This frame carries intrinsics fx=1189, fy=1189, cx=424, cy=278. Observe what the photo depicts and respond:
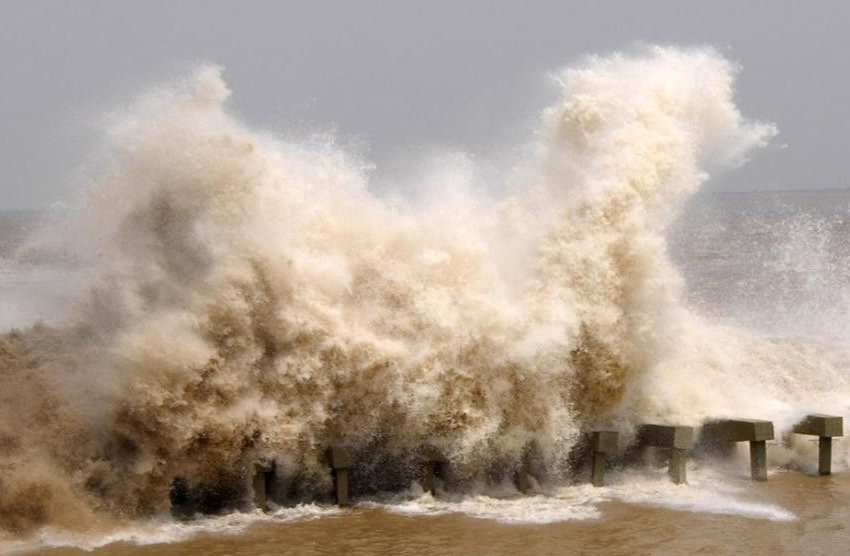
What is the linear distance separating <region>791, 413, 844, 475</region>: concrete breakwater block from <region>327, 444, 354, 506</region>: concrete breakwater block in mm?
4847

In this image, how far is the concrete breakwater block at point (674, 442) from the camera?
11250 millimetres

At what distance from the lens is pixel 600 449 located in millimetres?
11172

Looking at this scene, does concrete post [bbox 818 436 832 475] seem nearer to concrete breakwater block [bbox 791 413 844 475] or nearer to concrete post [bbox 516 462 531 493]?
concrete breakwater block [bbox 791 413 844 475]

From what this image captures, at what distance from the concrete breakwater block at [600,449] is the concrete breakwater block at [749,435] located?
141 cm

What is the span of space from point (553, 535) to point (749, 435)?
121 inches

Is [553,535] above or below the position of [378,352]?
below

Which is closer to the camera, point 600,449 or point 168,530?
point 168,530

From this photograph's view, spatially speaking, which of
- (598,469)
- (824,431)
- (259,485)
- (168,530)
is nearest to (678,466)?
(598,469)

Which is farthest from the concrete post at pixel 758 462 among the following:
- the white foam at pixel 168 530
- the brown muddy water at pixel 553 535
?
the white foam at pixel 168 530

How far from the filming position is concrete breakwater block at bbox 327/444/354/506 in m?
10.3

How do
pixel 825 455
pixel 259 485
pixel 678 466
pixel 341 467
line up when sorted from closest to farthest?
1. pixel 259 485
2. pixel 341 467
3. pixel 678 466
4. pixel 825 455

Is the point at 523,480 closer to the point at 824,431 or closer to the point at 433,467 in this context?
the point at 433,467

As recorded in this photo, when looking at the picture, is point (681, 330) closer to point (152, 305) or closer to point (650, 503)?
point (650, 503)

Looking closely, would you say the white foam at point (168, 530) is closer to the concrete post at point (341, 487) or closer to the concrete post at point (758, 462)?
the concrete post at point (341, 487)
